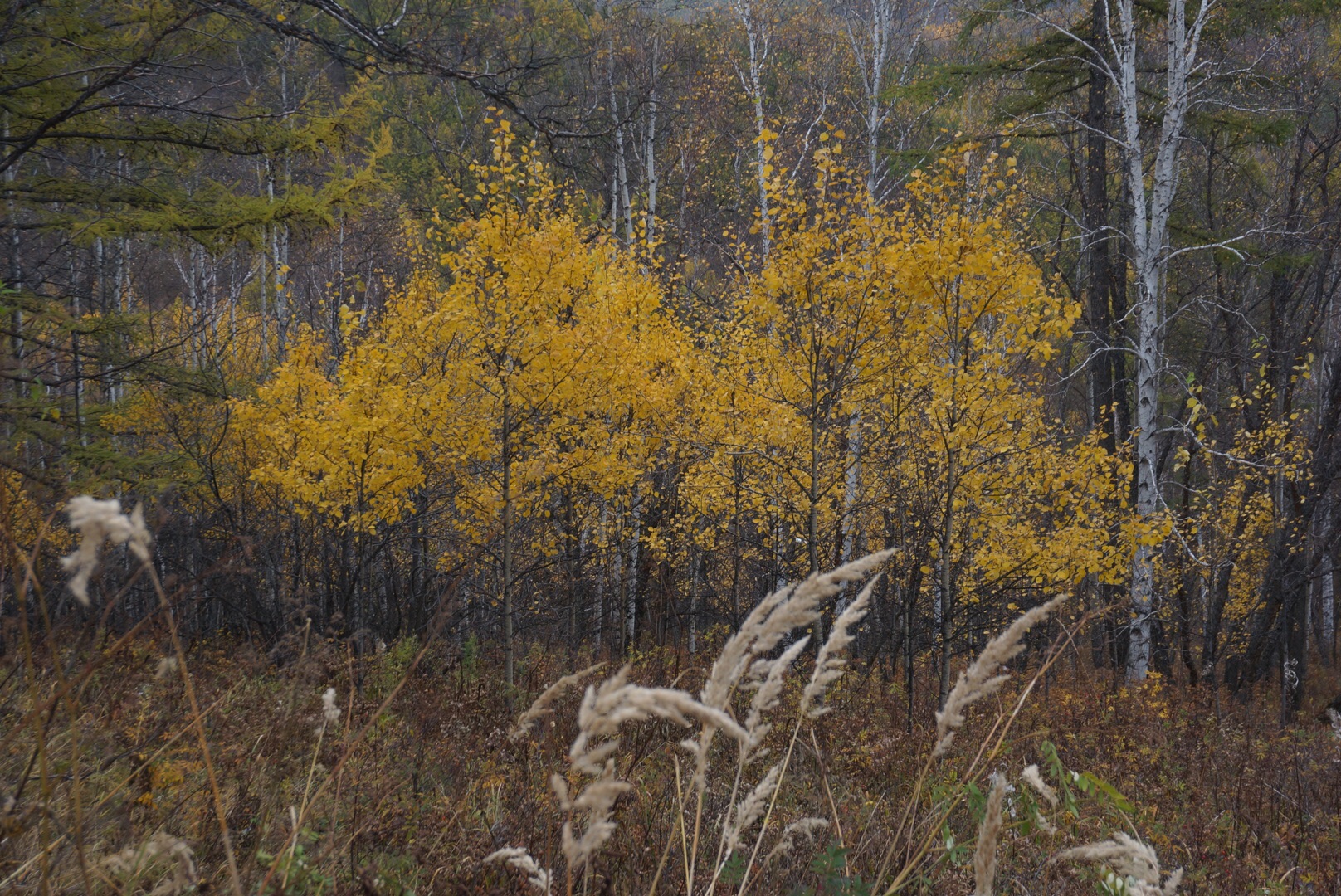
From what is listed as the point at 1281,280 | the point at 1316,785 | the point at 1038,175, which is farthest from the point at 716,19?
the point at 1316,785

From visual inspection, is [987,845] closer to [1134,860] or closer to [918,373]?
[1134,860]

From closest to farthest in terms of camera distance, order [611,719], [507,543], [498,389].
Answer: [611,719]
[498,389]
[507,543]

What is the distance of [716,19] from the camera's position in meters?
18.1

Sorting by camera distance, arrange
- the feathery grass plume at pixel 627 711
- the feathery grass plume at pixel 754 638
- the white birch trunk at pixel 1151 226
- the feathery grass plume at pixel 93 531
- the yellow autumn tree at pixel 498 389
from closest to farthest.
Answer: the feathery grass plume at pixel 93 531 < the feathery grass plume at pixel 627 711 < the feathery grass plume at pixel 754 638 < the yellow autumn tree at pixel 498 389 < the white birch trunk at pixel 1151 226

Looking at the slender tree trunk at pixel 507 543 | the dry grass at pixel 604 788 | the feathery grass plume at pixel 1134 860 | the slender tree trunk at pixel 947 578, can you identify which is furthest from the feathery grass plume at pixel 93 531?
the slender tree trunk at pixel 947 578

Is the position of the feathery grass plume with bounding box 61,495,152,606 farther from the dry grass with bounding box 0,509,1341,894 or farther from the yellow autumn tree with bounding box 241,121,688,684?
the yellow autumn tree with bounding box 241,121,688,684

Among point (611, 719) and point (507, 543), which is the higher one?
point (611, 719)

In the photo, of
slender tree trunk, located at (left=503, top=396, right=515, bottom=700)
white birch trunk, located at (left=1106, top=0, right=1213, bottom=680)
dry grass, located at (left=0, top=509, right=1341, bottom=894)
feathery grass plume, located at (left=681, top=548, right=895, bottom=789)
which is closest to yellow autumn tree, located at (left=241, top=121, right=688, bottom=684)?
slender tree trunk, located at (left=503, top=396, right=515, bottom=700)

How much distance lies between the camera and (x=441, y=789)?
315cm

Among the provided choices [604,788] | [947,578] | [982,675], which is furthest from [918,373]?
[604,788]

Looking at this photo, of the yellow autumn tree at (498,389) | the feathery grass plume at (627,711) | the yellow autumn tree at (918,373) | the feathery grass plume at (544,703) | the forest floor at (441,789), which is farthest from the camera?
the yellow autumn tree at (498,389)

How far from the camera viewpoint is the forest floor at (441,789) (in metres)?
1.82

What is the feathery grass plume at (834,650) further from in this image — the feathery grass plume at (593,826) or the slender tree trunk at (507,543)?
the slender tree trunk at (507,543)

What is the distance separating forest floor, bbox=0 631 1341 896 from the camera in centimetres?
182
